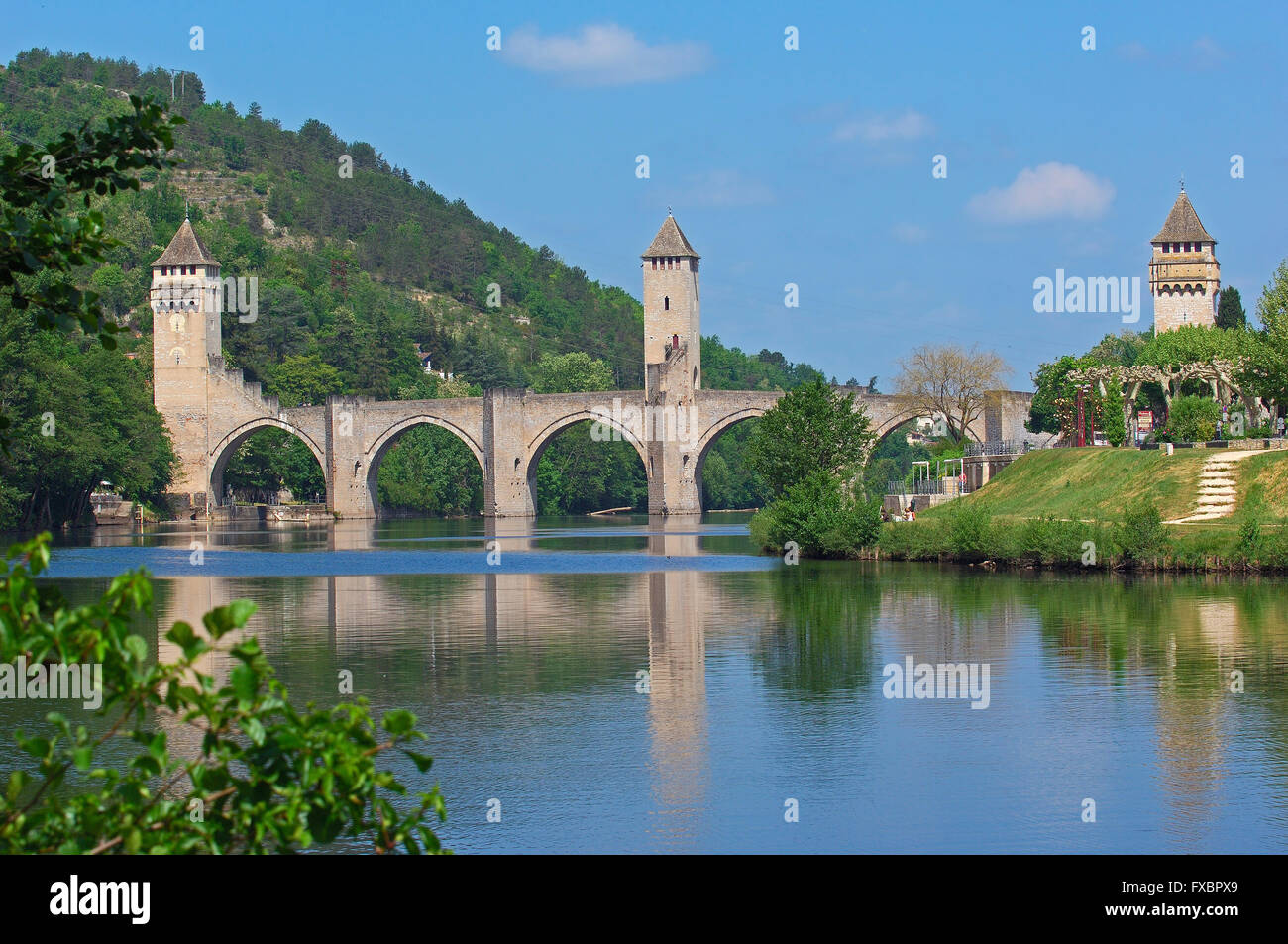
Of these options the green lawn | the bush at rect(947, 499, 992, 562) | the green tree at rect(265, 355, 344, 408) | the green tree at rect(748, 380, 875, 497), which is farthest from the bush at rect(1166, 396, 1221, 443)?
the green tree at rect(265, 355, 344, 408)

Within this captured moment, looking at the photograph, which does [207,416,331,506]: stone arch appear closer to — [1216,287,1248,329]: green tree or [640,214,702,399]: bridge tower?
[640,214,702,399]: bridge tower

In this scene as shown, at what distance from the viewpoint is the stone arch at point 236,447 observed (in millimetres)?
69812

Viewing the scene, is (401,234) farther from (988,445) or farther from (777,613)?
(777,613)

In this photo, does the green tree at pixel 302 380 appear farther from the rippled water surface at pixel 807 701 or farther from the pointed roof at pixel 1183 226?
the rippled water surface at pixel 807 701

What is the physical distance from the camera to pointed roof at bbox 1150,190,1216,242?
65500mm

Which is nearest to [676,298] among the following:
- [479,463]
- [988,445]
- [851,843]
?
[479,463]

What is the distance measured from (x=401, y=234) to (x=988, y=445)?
8138cm

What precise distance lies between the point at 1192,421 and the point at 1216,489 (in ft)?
24.8

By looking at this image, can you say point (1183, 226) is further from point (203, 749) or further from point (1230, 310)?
point (203, 749)

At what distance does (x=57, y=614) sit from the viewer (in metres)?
5.09

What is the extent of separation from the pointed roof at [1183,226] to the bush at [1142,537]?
130 feet

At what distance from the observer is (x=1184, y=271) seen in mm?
65438

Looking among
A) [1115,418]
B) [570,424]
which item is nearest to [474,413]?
[570,424]

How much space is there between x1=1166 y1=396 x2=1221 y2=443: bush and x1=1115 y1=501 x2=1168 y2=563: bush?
11.2 m
